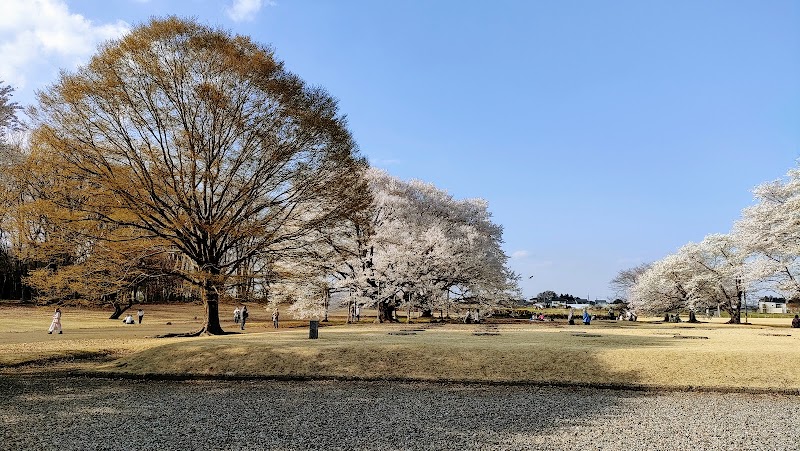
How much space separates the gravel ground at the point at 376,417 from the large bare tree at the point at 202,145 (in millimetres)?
12887

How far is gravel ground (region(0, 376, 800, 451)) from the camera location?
10.1 metres

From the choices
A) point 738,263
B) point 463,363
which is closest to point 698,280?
point 738,263

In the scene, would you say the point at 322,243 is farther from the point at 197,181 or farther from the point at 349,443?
the point at 349,443

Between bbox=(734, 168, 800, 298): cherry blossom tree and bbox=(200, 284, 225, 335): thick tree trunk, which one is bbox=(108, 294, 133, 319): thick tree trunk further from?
bbox=(734, 168, 800, 298): cherry blossom tree

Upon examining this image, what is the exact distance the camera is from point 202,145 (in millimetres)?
28781

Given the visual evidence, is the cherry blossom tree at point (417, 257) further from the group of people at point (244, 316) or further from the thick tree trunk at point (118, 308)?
the thick tree trunk at point (118, 308)

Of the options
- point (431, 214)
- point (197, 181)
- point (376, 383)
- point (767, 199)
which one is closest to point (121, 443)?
point (376, 383)

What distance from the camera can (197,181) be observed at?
28906mm

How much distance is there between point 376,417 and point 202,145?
2120 centimetres

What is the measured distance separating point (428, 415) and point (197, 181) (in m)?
21.2

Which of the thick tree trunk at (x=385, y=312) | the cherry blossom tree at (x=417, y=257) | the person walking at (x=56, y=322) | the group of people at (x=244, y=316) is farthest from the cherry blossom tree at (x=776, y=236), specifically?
the person walking at (x=56, y=322)

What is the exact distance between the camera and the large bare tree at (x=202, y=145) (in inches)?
1075

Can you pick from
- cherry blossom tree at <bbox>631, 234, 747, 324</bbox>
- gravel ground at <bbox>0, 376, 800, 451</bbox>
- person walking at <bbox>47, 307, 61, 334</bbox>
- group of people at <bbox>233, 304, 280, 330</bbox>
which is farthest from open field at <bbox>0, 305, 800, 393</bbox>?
cherry blossom tree at <bbox>631, 234, 747, 324</bbox>

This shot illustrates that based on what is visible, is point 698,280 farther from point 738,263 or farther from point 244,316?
point 244,316
